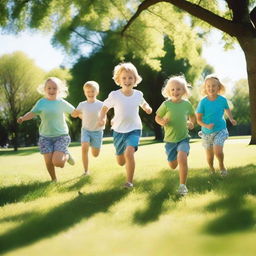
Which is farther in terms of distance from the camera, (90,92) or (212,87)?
(90,92)

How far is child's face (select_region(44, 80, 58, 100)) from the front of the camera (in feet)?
25.5

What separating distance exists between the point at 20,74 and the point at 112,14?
1904 cm

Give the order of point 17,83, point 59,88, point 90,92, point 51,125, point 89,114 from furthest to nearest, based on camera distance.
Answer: point 17,83 < point 90,92 < point 89,114 < point 59,88 < point 51,125

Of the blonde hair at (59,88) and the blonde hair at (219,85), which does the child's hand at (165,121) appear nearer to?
the blonde hair at (219,85)

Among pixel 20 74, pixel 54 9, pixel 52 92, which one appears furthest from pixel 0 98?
pixel 52 92

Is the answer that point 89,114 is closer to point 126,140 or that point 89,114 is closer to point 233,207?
point 126,140

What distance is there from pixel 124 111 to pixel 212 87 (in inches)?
71.2

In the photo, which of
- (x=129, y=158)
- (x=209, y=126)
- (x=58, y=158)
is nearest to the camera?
(x=129, y=158)

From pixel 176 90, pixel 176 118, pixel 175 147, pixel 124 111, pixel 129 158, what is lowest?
pixel 129 158

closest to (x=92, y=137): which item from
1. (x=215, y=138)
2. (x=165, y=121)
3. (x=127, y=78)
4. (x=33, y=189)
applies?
(x=33, y=189)

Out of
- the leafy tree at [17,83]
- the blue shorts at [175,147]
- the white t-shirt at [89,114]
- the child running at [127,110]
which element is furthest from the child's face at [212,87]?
the leafy tree at [17,83]

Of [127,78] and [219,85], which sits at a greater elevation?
[127,78]

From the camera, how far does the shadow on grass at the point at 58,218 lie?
3.98 meters

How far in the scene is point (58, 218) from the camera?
4.75 meters
